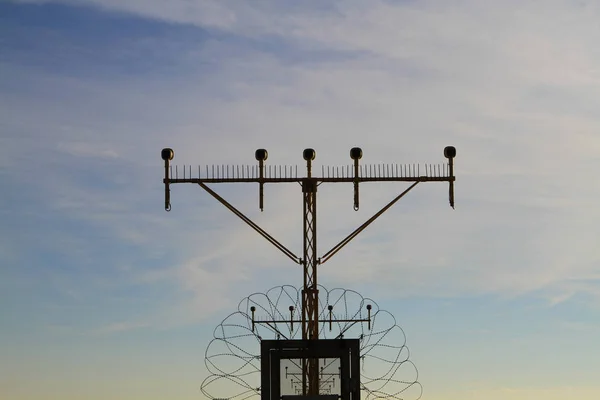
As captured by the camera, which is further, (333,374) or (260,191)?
(260,191)

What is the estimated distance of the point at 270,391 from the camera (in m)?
27.5

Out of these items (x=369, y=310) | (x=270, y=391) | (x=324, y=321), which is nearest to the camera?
(x=270, y=391)

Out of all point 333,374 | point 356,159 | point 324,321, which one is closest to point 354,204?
point 356,159

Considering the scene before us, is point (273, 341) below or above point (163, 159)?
below

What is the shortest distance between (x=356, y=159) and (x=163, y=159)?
5.42m

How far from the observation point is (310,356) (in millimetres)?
27422

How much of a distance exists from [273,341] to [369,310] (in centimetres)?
849

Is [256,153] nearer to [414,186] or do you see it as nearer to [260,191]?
[260,191]

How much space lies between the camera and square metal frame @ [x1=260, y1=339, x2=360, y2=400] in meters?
27.4

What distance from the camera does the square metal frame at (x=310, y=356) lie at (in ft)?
89.9

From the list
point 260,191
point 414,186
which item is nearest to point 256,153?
point 260,191

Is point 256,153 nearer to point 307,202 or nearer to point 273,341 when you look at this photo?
point 307,202

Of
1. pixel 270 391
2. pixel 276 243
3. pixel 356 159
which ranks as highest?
pixel 356 159

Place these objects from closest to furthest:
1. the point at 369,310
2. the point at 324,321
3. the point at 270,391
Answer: the point at 270,391 → the point at 324,321 → the point at 369,310
